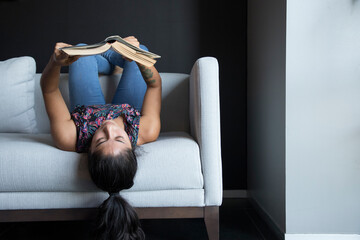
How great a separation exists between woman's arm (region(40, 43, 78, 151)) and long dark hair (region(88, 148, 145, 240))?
187mm

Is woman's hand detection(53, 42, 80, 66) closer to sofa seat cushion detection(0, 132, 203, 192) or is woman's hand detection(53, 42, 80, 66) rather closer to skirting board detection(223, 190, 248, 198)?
sofa seat cushion detection(0, 132, 203, 192)

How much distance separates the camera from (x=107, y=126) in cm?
123

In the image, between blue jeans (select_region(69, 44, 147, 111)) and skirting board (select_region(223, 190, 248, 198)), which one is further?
skirting board (select_region(223, 190, 248, 198))

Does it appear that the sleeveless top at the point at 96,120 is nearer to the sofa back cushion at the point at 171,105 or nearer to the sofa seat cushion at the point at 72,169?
the sofa seat cushion at the point at 72,169

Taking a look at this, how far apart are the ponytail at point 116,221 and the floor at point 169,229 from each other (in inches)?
16.2

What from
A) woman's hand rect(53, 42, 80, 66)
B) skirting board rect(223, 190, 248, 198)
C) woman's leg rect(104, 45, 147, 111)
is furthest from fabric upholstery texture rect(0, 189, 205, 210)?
skirting board rect(223, 190, 248, 198)

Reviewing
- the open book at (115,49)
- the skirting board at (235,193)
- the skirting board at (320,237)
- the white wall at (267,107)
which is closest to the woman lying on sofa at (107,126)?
the open book at (115,49)

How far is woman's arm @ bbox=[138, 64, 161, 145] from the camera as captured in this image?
1414mm

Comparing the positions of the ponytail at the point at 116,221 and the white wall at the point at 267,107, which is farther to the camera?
the white wall at the point at 267,107

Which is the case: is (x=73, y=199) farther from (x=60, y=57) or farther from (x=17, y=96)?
(x=17, y=96)

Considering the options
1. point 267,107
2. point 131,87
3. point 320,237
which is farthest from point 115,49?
point 320,237

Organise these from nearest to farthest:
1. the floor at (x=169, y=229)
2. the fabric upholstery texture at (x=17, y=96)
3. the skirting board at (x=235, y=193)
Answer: the floor at (x=169, y=229) → the fabric upholstery texture at (x=17, y=96) → the skirting board at (x=235, y=193)

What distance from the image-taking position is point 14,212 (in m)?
1.24

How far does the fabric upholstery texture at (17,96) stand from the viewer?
5.92 feet
